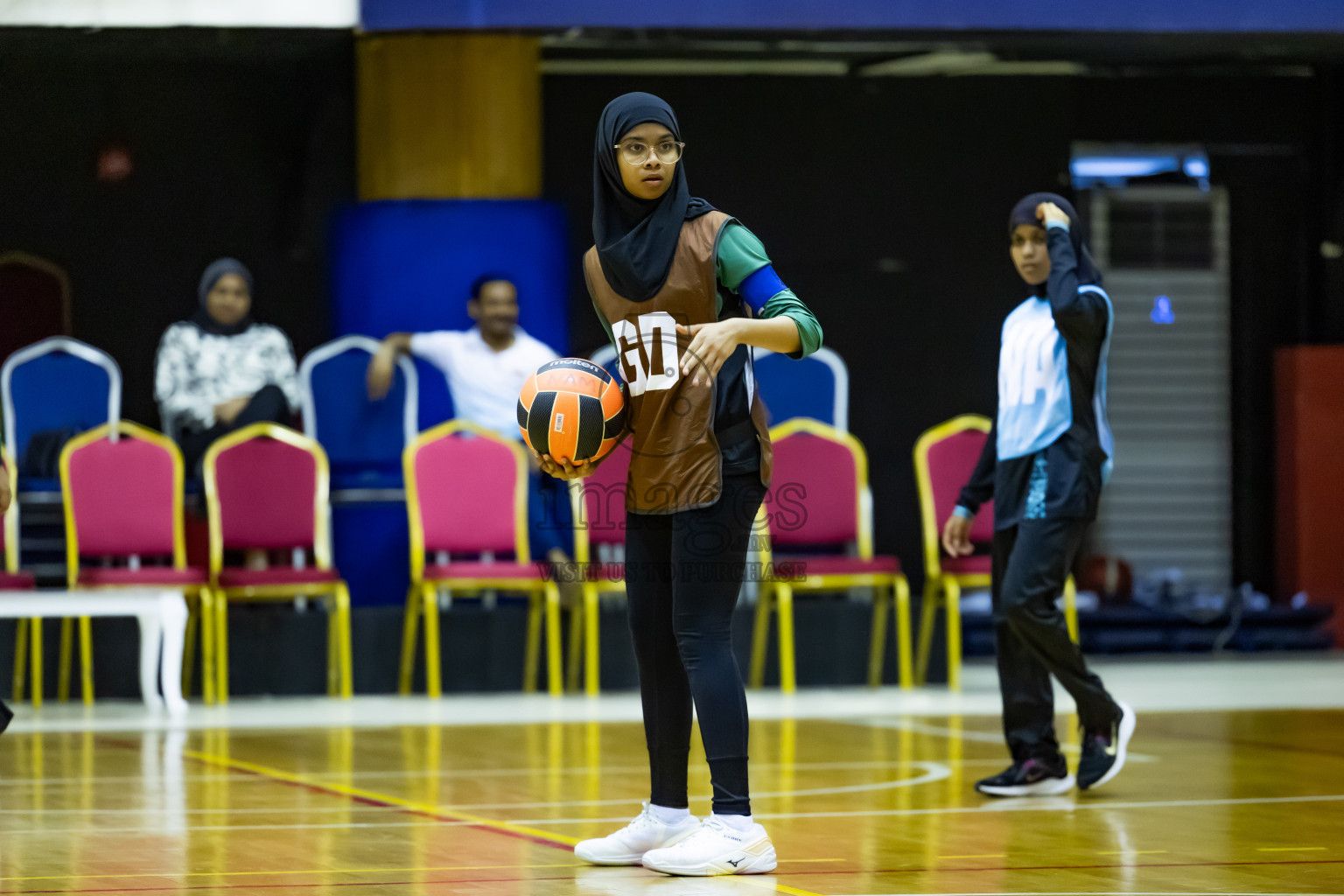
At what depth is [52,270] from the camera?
908 cm

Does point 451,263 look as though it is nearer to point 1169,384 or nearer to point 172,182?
point 172,182

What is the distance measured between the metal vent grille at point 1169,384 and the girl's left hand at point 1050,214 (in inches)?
222

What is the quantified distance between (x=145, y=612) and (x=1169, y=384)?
5778 millimetres

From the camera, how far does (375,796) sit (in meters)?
4.46

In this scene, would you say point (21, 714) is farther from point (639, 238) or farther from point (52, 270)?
point (639, 238)

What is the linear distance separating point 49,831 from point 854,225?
21.8 ft

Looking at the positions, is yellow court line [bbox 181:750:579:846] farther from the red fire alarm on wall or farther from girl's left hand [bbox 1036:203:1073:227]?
the red fire alarm on wall

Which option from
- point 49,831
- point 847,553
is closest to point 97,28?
point 847,553

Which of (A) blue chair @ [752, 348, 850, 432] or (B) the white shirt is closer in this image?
(B) the white shirt

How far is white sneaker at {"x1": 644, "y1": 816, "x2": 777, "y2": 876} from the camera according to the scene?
331cm

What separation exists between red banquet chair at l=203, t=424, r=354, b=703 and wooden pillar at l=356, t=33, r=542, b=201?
156 centimetres

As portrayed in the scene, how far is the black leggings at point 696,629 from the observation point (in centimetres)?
336

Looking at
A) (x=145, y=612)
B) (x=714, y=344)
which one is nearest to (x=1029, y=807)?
(x=714, y=344)

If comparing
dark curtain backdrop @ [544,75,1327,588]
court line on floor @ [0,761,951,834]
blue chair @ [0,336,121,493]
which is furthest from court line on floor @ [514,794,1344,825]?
dark curtain backdrop @ [544,75,1327,588]
